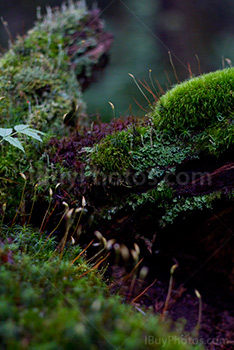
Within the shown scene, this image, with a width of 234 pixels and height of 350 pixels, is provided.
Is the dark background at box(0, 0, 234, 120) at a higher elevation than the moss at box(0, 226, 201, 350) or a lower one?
higher

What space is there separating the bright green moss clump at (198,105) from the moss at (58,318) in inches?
72.9

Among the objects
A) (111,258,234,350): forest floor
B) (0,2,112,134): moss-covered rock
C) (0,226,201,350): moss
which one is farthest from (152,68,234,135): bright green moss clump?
(0,226,201,350): moss

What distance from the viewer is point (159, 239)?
3.02 metres

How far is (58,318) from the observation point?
115cm

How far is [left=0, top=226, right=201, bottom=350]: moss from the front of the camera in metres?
1.08

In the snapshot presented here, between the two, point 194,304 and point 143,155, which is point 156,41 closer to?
point 143,155

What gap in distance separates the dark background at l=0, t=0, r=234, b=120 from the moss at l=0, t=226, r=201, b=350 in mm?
3440

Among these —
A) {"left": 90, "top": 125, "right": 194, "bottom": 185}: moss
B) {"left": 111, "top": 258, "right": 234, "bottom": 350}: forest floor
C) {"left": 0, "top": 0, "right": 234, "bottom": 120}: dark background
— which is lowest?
{"left": 111, "top": 258, "right": 234, "bottom": 350}: forest floor

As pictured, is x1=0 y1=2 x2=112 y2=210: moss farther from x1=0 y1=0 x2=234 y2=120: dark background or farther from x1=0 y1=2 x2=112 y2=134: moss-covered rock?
x1=0 y1=0 x2=234 y2=120: dark background

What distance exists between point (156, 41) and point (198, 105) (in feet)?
12.0

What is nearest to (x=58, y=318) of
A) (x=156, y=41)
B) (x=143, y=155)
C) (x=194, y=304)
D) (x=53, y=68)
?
(x=143, y=155)

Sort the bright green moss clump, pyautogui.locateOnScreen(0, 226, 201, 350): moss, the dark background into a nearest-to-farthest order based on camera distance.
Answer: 1. pyautogui.locateOnScreen(0, 226, 201, 350): moss
2. the bright green moss clump
3. the dark background

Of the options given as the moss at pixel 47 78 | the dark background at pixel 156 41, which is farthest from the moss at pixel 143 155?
the dark background at pixel 156 41

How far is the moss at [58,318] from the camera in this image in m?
1.08
